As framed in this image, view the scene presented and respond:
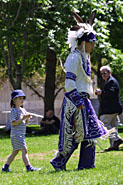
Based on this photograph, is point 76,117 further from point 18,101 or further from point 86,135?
point 18,101

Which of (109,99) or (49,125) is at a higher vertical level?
(109,99)

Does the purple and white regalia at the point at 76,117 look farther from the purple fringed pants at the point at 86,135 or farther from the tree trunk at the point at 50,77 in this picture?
the tree trunk at the point at 50,77

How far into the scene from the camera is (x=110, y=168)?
6824 mm

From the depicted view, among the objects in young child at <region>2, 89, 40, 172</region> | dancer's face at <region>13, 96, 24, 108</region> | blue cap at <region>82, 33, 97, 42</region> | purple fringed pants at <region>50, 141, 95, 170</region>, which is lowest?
purple fringed pants at <region>50, 141, 95, 170</region>

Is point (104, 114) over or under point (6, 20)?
under

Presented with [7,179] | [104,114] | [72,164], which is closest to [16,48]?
[104,114]

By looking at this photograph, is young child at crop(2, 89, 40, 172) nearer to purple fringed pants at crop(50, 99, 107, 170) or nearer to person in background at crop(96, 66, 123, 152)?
purple fringed pants at crop(50, 99, 107, 170)

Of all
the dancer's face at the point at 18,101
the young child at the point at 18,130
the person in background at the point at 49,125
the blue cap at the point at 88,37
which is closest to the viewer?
the blue cap at the point at 88,37

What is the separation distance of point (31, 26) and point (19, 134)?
397 inches

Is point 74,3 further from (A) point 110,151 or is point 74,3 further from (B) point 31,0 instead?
(A) point 110,151

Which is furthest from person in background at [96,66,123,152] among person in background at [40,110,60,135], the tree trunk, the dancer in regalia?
the tree trunk

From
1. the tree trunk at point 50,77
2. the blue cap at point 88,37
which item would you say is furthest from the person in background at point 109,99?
the tree trunk at point 50,77

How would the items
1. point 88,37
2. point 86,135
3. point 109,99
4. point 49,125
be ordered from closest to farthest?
point 86,135 → point 88,37 → point 109,99 → point 49,125

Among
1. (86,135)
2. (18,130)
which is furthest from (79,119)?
(18,130)
